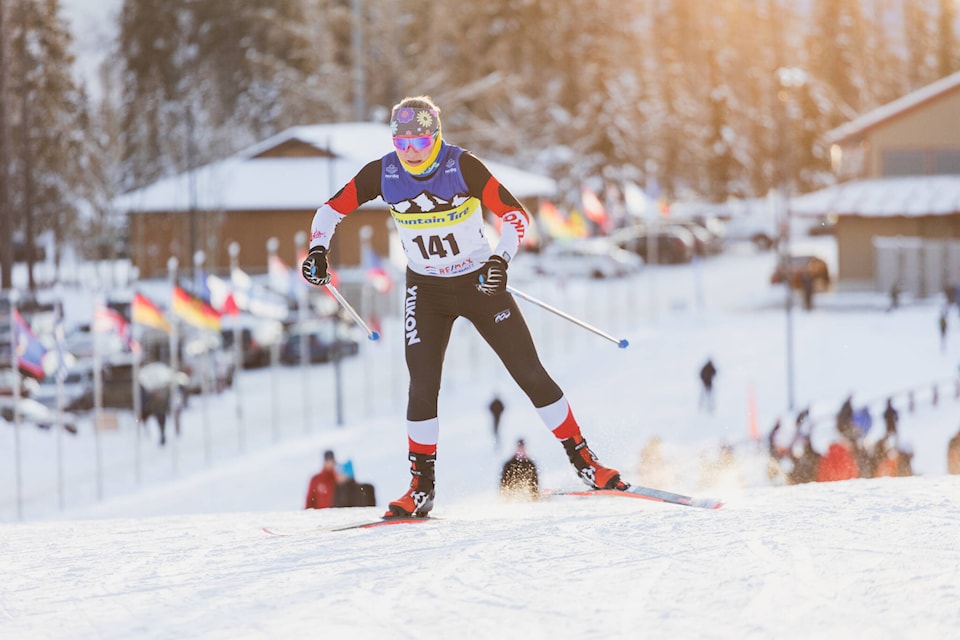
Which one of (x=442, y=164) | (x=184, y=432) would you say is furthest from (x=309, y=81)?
(x=442, y=164)

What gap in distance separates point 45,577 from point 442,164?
2694 mm

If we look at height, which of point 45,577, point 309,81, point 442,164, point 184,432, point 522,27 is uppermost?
point 522,27

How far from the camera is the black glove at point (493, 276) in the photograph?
621cm

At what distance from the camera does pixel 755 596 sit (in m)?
4.73

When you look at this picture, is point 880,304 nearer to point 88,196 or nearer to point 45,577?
point 88,196

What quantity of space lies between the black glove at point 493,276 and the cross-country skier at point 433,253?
0.04 meters

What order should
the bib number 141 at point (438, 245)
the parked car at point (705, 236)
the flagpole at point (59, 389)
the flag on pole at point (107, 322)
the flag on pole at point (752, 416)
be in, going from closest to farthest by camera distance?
the bib number 141 at point (438, 245) < the flagpole at point (59, 389) < the flag on pole at point (107, 322) < the flag on pole at point (752, 416) < the parked car at point (705, 236)

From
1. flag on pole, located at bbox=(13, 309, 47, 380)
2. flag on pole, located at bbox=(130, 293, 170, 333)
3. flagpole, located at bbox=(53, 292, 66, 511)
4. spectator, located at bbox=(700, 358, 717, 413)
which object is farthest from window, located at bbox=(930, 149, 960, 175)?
flag on pole, located at bbox=(13, 309, 47, 380)

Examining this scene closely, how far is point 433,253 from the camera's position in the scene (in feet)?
21.8

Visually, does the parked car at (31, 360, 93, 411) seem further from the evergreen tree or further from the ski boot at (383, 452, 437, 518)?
the ski boot at (383, 452, 437, 518)

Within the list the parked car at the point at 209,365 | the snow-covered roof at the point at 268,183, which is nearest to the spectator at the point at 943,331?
the snow-covered roof at the point at 268,183

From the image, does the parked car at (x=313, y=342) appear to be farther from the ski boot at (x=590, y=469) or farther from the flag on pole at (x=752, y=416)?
the ski boot at (x=590, y=469)

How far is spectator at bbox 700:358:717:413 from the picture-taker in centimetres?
2189

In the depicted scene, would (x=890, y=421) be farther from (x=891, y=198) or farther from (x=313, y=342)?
(x=891, y=198)
